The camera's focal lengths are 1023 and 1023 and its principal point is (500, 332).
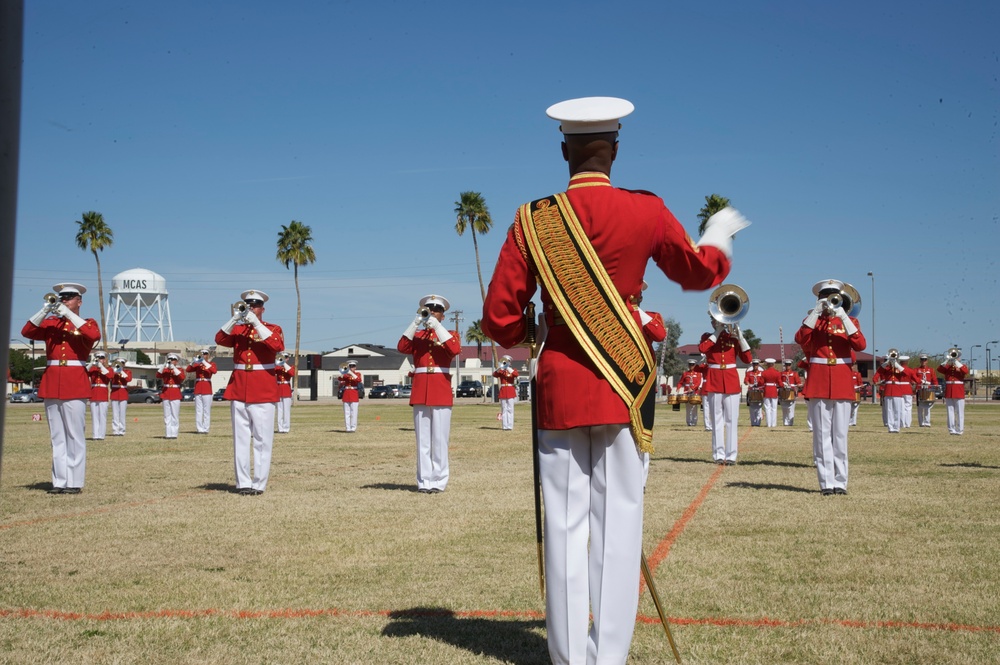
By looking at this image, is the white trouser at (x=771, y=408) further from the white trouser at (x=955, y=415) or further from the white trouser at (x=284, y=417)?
the white trouser at (x=284, y=417)

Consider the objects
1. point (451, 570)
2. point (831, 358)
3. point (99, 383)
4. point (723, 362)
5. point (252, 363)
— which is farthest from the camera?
point (99, 383)

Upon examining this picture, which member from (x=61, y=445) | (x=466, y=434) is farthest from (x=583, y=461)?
(x=466, y=434)

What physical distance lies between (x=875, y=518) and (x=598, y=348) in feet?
22.1

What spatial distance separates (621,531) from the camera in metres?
4.74

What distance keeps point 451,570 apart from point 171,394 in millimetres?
23294

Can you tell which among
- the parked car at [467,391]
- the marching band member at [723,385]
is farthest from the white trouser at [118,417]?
the parked car at [467,391]

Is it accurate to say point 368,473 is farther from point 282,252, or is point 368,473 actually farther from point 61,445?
point 282,252

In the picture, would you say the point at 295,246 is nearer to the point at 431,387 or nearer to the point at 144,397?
the point at 144,397

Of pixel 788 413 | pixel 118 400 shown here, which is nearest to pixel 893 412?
pixel 788 413

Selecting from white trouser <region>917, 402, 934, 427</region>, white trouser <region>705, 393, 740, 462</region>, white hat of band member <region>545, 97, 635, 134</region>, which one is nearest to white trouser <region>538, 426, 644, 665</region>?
white hat of band member <region>545, 97, 635, 134</region>

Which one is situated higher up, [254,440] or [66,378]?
[66,378]

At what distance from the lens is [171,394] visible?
29.2m

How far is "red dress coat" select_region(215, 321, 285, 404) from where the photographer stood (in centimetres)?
1328

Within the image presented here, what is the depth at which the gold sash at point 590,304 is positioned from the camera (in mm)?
4855
